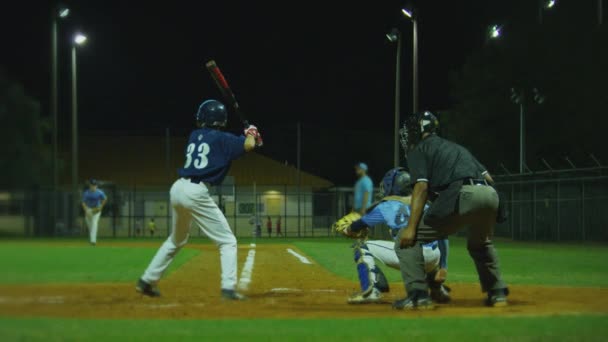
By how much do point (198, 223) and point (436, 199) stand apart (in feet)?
9.03

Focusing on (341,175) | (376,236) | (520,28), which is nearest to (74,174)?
(376,236)

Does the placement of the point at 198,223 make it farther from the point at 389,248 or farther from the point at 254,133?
the point at 389,248

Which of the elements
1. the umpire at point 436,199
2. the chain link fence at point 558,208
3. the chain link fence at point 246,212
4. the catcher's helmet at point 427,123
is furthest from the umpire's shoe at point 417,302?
the chain link fence at point 246,212

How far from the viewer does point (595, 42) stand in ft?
135

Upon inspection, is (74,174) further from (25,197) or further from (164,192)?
(25,197)

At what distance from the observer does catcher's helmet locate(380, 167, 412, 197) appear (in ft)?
28.4

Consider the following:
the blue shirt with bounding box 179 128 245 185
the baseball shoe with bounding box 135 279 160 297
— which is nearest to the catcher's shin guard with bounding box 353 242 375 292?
the blue shirt with bounding box 179 128 245 185

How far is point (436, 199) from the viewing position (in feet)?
26.1

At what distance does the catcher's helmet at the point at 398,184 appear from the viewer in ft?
28.4

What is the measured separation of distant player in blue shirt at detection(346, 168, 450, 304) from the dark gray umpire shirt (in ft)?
2.10

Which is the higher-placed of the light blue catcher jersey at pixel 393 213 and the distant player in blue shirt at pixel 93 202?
the light blue catcher jersey at pixel 393 213

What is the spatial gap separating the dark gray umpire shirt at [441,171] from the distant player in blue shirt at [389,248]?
64 cm

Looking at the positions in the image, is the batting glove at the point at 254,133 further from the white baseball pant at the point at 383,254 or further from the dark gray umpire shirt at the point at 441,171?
the dark gray umpire shirt at the point at 441,171

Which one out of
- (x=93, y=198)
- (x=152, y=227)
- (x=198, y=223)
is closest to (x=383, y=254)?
(x=198, y=223)
